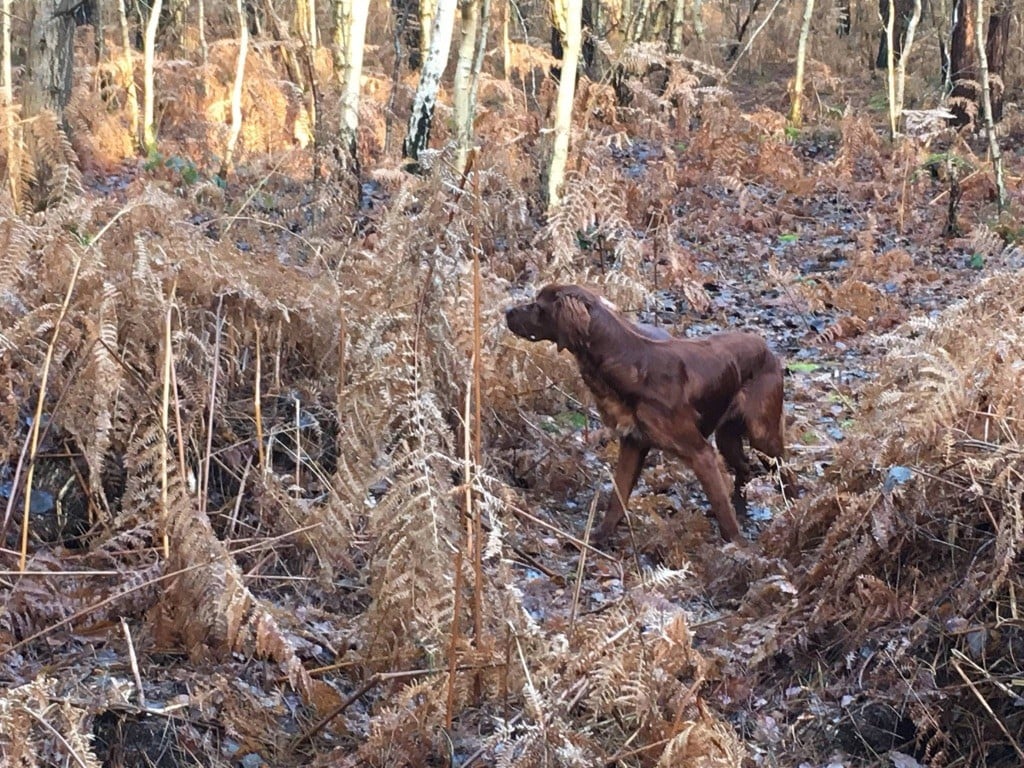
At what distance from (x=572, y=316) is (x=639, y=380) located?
466mm

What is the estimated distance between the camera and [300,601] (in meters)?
4.34

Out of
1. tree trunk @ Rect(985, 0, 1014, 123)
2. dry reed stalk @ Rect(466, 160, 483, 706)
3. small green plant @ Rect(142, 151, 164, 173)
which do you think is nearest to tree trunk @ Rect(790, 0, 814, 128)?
tree trunk @ Rect(985, 0, 1014, 123)

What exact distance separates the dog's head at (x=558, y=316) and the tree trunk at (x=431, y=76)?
14.6 ft

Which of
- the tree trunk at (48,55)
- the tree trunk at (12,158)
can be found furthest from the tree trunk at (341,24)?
the tree trunk at (12,158)

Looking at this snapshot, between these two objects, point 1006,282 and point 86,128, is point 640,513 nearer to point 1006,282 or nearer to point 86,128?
point 1006,282

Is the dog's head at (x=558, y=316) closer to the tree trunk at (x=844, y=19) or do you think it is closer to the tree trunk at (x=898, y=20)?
the tree trunk at (x=898, y=20)

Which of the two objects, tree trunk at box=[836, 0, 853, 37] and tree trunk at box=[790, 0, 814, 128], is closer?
tree trunk at box=[790, 0, 814, 128]

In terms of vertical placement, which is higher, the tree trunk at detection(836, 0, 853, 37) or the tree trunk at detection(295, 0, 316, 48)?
the tree trunk at detection(836, 0, 853, 37)

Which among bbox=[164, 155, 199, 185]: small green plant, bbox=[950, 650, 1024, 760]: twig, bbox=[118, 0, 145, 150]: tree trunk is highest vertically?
bbox=[118, 0, 145, 150]: tree trunk

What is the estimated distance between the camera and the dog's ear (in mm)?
5359

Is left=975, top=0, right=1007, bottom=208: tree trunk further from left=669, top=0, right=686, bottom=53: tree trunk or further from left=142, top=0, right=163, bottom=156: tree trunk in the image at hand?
left=142, top=0, right=163, bottom=156: tree trunk

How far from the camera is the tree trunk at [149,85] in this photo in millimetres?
11836

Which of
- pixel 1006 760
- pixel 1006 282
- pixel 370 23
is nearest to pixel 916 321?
pixel 1006 282

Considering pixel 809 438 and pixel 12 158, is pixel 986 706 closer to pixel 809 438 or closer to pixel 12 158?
pixel 809 438
